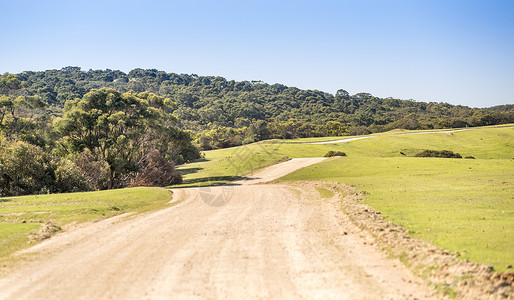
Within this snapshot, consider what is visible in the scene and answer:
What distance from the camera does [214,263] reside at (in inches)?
413

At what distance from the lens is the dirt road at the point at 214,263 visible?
8320 millimetres

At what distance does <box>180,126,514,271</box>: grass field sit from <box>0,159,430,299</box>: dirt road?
2.77 metres

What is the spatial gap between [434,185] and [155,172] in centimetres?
3382

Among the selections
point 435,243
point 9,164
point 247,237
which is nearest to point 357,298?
point 435,243

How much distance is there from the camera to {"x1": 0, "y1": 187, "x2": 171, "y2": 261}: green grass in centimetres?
1391

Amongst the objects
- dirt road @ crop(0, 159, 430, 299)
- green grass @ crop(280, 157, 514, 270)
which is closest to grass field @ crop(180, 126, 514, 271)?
green grass @ crop(280, 157, 514, 270)

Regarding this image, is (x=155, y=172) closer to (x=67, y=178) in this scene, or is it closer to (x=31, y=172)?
(x=67, y=178)

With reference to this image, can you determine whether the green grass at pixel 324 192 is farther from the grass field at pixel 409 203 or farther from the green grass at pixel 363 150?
the green grass at pixel 363 150

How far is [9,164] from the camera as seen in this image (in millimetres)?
29812

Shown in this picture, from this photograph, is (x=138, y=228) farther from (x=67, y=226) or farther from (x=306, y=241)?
(x=306, y=241)

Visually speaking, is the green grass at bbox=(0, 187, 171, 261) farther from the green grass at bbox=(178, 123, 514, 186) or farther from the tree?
the green grass at bbox=(178, 123, 514, 186)

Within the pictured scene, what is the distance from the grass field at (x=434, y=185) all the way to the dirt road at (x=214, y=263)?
2.77m

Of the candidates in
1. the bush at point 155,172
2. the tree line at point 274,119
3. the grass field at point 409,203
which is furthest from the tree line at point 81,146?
the tree line at point 274,119

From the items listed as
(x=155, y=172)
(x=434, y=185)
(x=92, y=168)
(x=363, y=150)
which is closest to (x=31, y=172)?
(x=92, y=168)
